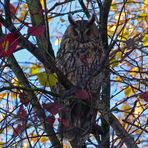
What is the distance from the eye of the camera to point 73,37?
431 centimetres

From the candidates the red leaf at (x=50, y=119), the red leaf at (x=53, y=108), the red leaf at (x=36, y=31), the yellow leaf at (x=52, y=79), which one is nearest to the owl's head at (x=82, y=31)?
the yellow leaf at (x=52, y=79)

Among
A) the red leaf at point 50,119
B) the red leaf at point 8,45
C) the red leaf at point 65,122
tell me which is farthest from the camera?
the red leaf at point 65,122

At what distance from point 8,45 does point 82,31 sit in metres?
2.56

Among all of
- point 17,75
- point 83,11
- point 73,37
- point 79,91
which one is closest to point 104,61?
point 79,91

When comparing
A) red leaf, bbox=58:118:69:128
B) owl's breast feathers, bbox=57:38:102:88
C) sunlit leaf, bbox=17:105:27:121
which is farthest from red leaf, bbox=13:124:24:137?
owl's breast feathers, bbox=57:38:102:88

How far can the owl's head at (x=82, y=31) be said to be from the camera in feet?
13.8

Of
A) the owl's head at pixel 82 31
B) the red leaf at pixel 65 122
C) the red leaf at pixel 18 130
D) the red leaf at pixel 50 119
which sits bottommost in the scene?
the red leaf at pixel 18 130

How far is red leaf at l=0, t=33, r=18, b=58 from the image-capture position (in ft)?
5.69

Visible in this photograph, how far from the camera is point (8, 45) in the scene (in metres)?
1.77

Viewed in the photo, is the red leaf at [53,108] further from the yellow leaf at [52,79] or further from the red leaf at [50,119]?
the yellow leaf at [52,79]

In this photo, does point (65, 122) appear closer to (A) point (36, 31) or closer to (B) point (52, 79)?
(B) point (52, 79)

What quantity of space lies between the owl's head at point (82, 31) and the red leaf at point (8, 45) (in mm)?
2318

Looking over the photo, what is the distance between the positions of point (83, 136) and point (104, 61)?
0.38 meters

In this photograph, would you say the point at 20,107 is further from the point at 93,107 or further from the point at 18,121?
the point at 93,107
